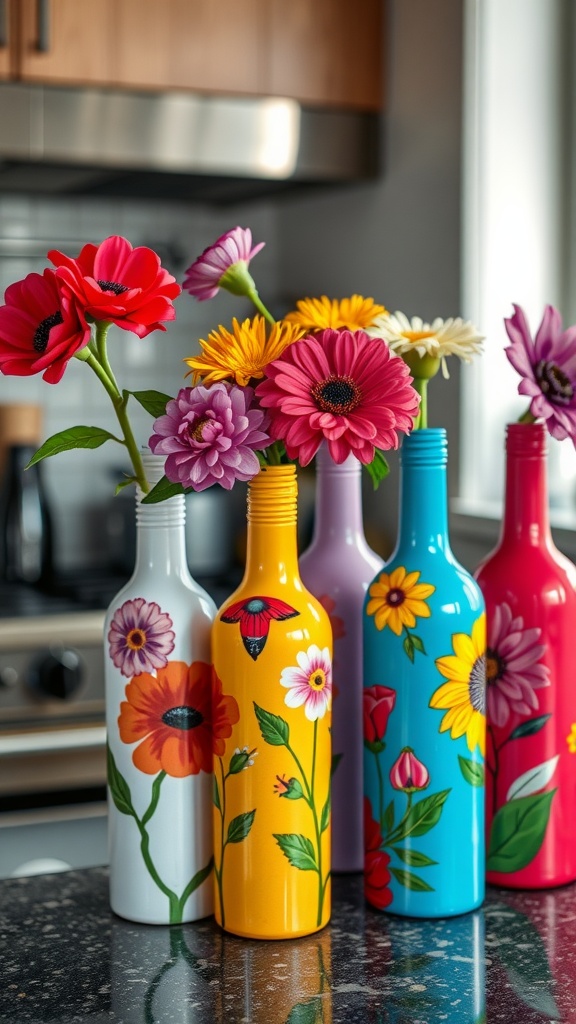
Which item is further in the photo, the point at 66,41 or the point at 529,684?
the point at 66,41

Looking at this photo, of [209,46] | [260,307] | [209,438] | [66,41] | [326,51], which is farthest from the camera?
[326,51]

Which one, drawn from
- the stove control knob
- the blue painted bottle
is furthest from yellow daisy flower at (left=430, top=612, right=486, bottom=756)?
the stove control knob

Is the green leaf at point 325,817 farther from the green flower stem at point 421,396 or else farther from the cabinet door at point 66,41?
the cabinet door at point 66,41

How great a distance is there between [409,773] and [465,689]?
0.06 metres

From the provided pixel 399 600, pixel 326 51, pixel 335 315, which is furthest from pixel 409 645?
pixel 326 51

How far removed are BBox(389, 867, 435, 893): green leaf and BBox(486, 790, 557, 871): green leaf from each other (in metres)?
0.09

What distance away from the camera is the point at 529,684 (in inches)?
32.5

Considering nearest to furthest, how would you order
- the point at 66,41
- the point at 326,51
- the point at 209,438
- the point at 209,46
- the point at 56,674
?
the point at 209,438 → the point at 56,674 → the point at 66,41 → the point at 209,46 → the point at 326,51

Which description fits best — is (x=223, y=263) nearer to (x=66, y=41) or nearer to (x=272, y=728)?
(x=272, y=728)

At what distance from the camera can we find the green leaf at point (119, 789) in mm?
766

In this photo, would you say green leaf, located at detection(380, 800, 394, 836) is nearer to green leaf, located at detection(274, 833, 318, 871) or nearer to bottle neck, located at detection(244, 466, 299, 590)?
green leaf, located at detection(274, 833, 318, 871)

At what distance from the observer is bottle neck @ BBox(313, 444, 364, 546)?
86 cm

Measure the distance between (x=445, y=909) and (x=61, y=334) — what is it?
44 centimetres

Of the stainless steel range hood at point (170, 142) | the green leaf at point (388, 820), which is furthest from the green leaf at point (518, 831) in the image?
the stainless steel range hood at point (170, 142)
